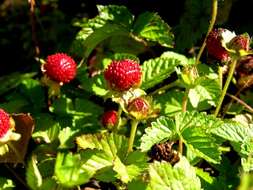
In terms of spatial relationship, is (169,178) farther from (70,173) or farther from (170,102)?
(170,102)

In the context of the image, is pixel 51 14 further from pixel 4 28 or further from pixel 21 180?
pixel 21 180

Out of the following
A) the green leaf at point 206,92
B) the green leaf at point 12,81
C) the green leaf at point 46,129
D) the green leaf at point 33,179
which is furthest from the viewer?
the green leaf at point 12,81

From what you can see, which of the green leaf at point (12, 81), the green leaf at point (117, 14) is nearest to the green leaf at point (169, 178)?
the green leaf at point (117, 14)

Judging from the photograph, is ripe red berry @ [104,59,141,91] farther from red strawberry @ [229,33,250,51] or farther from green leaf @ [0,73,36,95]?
green leaf @ [0,73,36,95]

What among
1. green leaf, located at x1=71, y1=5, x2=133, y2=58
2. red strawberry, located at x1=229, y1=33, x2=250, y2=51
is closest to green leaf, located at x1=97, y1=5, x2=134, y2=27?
green leaf, located at x1=71, y1=5, x2=133, y2=58

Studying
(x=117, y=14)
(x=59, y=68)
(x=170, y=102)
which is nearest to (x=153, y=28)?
(x=117, y=14)

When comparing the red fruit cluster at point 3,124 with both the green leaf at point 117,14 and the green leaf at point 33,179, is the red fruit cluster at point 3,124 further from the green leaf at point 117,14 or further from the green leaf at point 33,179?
the green leaf at point 117,14
